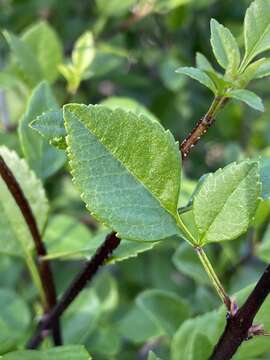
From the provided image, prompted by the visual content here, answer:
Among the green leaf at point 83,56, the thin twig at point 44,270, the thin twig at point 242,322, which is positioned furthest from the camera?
the green leaf at point 83,56

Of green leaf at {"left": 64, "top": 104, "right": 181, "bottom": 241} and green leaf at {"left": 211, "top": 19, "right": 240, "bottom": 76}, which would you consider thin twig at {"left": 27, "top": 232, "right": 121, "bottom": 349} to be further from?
green leaf at {"left": 211, "top": 19, "right": 240, "bottom": 76}

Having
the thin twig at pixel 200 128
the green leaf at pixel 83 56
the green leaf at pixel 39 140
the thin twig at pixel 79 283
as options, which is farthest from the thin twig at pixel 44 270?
the green leaf at pixel 83 56

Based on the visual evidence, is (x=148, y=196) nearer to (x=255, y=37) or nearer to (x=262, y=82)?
(x=255, y=37)

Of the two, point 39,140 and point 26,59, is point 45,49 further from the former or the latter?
point 39,140

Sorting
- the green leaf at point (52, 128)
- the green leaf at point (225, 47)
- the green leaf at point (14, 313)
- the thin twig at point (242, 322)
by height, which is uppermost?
the green leaf at point (225, 47)

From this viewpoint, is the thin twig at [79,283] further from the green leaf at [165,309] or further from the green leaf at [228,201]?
the green leaf at [165,309]

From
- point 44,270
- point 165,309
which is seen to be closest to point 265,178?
point 44,270

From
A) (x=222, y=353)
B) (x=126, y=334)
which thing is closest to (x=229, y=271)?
(x=126, y=334)
